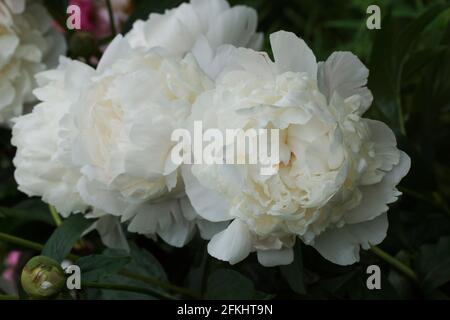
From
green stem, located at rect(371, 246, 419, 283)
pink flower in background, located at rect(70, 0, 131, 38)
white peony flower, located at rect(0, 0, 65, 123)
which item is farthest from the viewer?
pink flower in background, located at rect(70, 0, 131, 38)

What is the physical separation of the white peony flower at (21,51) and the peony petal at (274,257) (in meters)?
0.27

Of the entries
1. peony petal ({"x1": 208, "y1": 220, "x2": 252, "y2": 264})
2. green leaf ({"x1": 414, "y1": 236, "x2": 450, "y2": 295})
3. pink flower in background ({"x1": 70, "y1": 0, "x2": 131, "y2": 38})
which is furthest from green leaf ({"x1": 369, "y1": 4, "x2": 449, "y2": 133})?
pink flower in background ({"x1": 70, "y1": 0, "x2": 131, "y2": 38})

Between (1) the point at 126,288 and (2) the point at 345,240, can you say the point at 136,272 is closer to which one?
(1) the point at 126,288

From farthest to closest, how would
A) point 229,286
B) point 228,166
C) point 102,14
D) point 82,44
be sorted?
point 102,14 → point 82,44 → point 229,286 → point 228,166

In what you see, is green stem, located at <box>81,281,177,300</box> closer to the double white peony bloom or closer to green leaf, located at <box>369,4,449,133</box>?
the double white peony bloom

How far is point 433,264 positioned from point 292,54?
7.8 inches

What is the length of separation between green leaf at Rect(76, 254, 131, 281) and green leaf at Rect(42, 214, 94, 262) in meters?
0.02

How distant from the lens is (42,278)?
43 centimetres

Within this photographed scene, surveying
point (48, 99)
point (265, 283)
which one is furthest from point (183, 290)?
point (48, 99)

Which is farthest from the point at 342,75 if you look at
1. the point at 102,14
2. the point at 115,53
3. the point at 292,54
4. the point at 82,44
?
the point at 102,14

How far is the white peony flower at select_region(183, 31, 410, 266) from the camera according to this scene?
0.37 metres

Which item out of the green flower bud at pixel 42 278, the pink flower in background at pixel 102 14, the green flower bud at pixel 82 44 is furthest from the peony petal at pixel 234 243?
the pink flower in background at pixel 102 14

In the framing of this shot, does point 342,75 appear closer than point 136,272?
Yes
